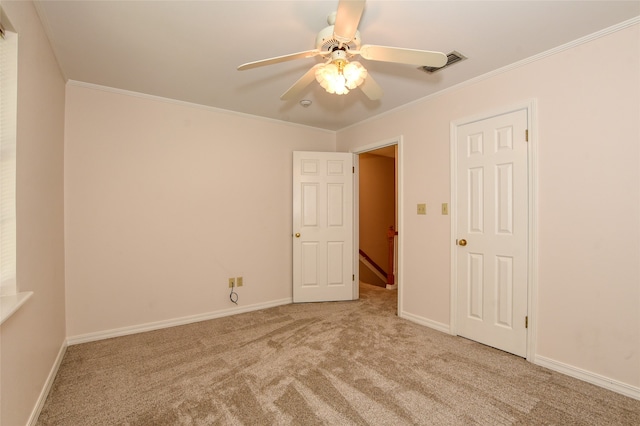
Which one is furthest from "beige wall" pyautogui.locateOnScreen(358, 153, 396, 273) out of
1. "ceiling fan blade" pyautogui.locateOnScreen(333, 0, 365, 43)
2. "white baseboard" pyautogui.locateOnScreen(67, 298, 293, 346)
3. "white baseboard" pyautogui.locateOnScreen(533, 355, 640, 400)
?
"ceiling fan blade" pyautogui.locateOnScreen(333, 0, 365, 43)

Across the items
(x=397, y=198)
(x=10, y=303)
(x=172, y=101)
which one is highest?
(x=172, y=101)

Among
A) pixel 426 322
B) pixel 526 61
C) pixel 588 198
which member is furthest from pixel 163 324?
pixel 526 61

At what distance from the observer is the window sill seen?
1.24 meters

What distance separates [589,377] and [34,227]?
3.74 m

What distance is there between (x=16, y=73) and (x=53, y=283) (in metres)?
1.54

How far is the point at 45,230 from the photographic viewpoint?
6.79 feet

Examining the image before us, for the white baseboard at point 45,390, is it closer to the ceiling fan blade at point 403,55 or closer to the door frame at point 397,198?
the ceiling fan blade at point 403,55

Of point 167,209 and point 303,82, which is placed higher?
point 303,82

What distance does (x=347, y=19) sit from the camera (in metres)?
1.40

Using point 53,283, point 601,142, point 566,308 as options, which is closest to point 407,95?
point 601,142

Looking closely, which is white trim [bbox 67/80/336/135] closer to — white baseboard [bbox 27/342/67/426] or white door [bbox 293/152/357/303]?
white door [bbox 293/152/357/303]

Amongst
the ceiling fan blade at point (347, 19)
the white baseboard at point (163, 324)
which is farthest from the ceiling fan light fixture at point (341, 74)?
the white baseboard at point (163, 324)

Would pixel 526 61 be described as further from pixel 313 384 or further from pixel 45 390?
pixel 45 390

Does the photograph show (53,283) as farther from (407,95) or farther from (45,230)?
(407,95)
